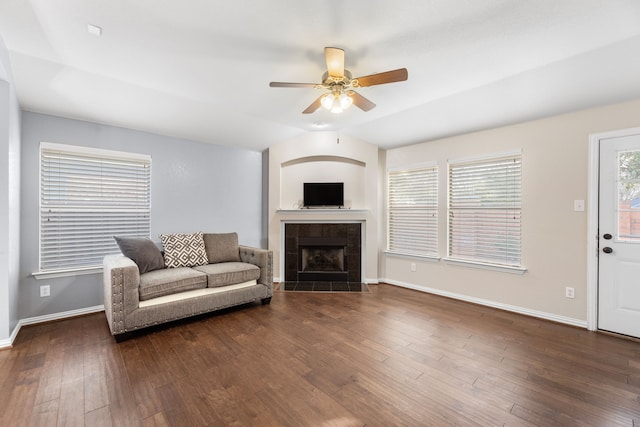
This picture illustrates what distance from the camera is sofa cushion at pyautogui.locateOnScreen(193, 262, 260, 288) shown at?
3.25 meters

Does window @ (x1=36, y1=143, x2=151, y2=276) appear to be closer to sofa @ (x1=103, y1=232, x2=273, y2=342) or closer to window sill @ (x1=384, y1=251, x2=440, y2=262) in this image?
sofa @ (x1=103, y1=232, x2=273, y2=342)

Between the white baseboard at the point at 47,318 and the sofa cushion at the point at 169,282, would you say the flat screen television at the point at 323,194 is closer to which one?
the sofa cushion at the point at 169,282

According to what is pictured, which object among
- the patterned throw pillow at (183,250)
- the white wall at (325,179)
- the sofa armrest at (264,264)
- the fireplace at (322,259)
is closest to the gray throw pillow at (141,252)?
the patterned throw pillow at (183,250)

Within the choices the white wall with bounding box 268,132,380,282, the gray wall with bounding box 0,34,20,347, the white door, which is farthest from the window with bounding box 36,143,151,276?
the white door

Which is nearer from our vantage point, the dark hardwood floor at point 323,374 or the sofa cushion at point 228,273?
the dark hardwood floor at point 323,374

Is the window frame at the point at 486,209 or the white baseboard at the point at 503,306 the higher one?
the window frame at the point at 486,209

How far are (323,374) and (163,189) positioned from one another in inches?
129

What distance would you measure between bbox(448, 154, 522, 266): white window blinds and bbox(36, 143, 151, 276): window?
14.3ft

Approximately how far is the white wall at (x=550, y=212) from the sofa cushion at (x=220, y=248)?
10.8ft

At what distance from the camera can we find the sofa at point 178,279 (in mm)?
2629

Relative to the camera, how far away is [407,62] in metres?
2.44

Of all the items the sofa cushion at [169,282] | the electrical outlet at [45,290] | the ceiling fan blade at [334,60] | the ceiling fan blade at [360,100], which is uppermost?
the ceiling fan blade at [334,60]

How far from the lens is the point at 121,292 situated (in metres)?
2.61

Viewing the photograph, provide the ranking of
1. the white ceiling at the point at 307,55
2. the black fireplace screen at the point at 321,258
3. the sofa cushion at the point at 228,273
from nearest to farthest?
the white ceiling at the point at 307,55 → the sofa cushion at the point at 228,273 → the black fireplace screen at the point at 321,258
